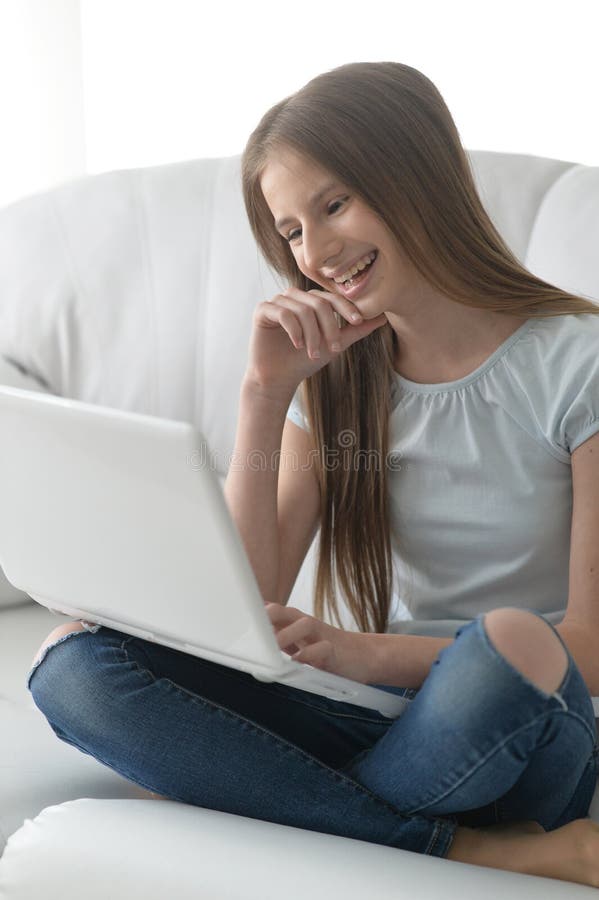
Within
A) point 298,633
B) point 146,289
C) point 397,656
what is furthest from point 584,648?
point 146,289

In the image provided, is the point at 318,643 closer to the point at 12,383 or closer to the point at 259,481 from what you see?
the point at 259,481

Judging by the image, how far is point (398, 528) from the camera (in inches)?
53.5

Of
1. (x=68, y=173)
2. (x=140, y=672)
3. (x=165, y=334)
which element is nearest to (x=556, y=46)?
(x=165, y=334)

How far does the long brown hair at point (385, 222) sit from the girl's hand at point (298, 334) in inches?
1.8

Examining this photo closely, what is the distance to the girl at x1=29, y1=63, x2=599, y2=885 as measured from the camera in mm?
1009

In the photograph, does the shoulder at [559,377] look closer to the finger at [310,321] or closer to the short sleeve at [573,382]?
the short sleeve at [573,382]

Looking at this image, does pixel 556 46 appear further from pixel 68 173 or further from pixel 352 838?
pixel 352 838

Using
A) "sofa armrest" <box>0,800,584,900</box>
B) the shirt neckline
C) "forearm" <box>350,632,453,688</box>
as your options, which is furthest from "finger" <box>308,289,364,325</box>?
"sofa armrest" <box>0,800,584,900</box>

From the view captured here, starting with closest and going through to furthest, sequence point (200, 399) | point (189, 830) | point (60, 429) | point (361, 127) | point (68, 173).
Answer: point (60, 429) < point (189, 830) < point (361, 127) < point (200, 399) < point (68, 173)

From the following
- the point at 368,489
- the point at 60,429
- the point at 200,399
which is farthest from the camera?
the point at 200,399

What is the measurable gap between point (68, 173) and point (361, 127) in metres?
1.50

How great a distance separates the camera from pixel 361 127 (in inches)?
47.6

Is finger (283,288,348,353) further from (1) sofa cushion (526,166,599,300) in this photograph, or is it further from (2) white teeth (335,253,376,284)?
(1) sofa cushion (526,166,599,300)

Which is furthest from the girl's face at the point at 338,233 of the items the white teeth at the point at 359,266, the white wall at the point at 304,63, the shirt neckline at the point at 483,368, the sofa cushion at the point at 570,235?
the white wall at the point at 304,63
